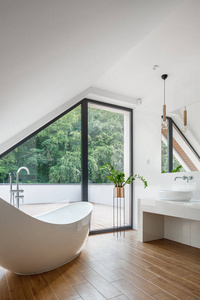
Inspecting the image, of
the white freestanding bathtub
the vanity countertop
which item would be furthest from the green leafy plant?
the white freestanding bathtub

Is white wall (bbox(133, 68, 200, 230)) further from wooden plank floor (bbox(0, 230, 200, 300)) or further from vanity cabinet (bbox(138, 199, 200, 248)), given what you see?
wooden plank floor (bbox(0, 230, 200, 300))

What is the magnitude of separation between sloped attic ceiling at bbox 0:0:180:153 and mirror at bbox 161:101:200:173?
1.53 m

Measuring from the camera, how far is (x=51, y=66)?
1819 mm

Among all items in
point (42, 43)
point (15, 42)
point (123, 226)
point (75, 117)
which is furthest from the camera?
point (123, 226)

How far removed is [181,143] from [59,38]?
8.72ft

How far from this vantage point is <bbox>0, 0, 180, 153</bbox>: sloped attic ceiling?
3.30 feet

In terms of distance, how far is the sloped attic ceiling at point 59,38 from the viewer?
101cm

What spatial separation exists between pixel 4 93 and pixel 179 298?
2143 mm

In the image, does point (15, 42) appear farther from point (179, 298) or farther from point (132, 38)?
point (179, 298)

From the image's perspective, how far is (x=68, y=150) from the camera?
391 cm

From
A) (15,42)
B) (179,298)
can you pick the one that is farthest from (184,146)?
(15,42)

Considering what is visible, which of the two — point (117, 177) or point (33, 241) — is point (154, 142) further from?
point (33, 241)

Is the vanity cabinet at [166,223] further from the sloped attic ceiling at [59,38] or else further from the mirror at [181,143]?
the sloped attic ceiling at [59,38]

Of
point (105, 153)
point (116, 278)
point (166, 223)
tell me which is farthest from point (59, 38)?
point (166, 223)
